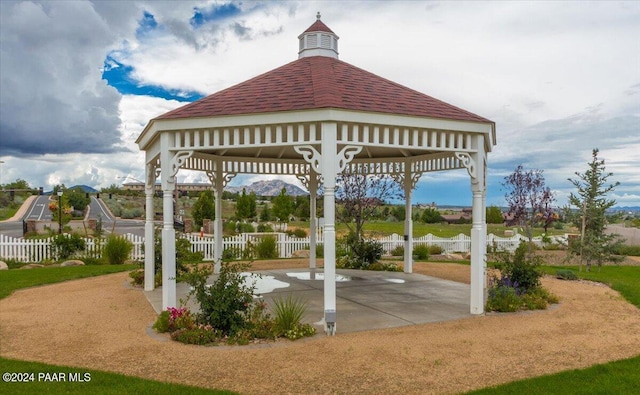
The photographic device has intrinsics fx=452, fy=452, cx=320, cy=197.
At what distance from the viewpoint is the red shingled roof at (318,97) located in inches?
308

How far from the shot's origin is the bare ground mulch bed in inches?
214

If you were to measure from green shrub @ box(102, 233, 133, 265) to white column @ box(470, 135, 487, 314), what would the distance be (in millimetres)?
13336

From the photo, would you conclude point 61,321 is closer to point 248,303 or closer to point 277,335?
point 248,303

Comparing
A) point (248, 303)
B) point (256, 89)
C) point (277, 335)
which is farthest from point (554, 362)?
point (256, 89)

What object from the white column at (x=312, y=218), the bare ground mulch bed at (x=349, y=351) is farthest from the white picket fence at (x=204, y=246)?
the bare ground mulch bed at (x=349, y=351)

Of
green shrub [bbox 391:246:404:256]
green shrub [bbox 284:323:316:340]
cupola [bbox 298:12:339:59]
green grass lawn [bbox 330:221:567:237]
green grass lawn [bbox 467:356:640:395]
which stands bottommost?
green grass lawn [bbox 330:221:567:237]

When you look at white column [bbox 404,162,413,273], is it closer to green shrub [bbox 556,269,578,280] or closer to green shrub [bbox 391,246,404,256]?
green shrub [bbox 556,269,578,280]

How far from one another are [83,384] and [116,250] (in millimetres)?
12747

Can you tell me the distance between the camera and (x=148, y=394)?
4.94m

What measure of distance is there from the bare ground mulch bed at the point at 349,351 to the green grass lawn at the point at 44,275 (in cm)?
322

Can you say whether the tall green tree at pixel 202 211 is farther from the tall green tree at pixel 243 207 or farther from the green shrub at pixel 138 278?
the green shrub at pixel 138 278

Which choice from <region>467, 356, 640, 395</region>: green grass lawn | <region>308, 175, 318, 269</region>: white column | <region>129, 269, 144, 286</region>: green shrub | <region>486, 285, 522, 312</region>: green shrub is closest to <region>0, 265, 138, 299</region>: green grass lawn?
<region>129, 269, 144, 286</region>: green shrub

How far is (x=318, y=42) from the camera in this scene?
37.8 feet

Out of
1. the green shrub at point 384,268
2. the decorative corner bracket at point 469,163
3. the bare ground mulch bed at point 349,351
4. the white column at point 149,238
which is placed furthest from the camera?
the green shrub at point 384,268
